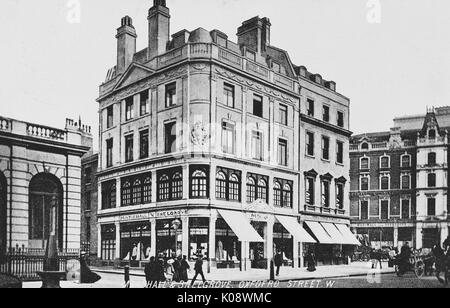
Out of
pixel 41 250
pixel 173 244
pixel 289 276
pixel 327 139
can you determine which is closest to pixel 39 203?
pixel 41 250

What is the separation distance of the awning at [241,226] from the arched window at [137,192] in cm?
258

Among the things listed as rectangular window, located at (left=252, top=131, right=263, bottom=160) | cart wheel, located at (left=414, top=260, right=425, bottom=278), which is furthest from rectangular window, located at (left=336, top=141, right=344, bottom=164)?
cart wheel, located at (left=414, top=260, right=425, bottom=278)

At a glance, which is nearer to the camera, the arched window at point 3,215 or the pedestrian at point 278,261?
the arched window at point 3,215

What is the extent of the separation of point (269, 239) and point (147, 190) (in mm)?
4220

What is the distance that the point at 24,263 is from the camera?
14.9 metres

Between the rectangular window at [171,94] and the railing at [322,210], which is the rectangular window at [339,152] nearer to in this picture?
the railing at [322,210]

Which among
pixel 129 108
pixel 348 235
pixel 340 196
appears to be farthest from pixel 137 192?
pixel 348 235

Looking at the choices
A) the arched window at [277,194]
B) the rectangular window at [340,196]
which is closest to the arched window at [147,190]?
the arched window at [277,194]

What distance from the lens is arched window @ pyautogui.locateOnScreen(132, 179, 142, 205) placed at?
16841mm

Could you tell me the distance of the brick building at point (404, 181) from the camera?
17594mm

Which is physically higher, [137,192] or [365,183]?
[365,183]

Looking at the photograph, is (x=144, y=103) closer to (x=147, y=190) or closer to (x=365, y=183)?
(x=147, y=190)

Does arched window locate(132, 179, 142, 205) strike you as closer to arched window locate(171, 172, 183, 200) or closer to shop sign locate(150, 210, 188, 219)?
shop sign locate(150, 210, 188, 219)

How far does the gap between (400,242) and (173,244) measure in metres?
8.48
